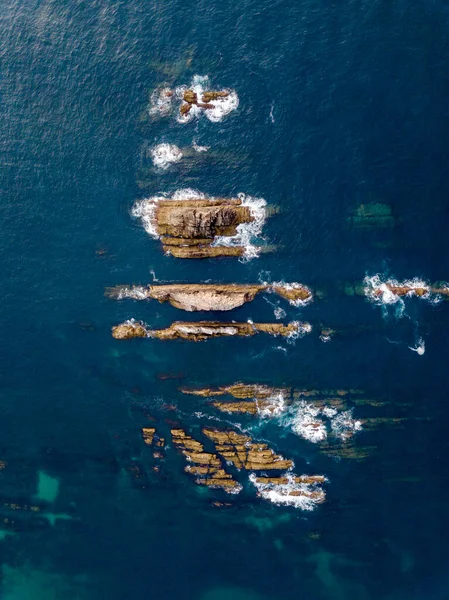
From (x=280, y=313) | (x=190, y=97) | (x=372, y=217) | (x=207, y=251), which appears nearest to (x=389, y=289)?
(x=372, y=217)

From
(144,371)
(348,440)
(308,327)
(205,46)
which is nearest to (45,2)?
(205,46)

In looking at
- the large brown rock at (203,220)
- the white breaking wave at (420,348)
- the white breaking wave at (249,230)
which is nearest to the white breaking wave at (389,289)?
the white breaking wave at (420,348)

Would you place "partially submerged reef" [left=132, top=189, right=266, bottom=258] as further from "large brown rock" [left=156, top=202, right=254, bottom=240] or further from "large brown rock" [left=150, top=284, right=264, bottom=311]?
"large brown rock" [left=150, top=284, right=264, bottom=311]

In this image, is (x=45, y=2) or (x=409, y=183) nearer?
(x=409, y=183)

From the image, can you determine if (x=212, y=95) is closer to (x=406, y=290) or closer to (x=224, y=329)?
(x=224, y=329)

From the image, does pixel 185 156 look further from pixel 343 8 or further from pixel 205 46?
pixel 343 8

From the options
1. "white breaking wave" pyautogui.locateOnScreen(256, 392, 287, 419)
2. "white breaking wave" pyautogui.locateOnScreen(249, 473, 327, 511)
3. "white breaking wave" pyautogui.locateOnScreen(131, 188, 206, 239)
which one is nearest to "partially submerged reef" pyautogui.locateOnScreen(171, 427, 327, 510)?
"white breaking wave" pyautogui.locateOnScreen(249, 473, 327, 511)
